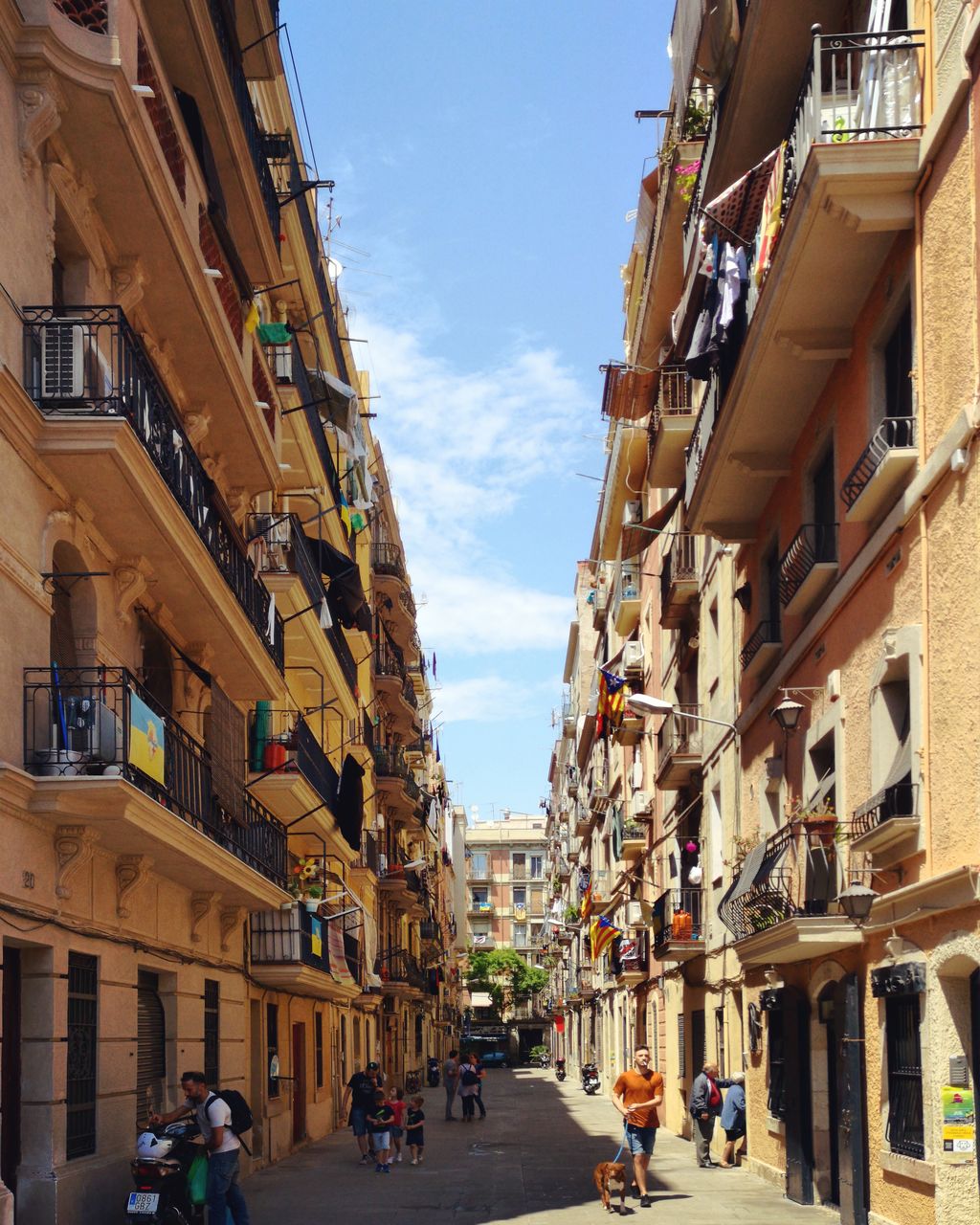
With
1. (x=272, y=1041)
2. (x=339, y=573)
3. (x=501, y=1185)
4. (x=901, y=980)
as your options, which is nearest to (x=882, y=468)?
(x=901, y=980)

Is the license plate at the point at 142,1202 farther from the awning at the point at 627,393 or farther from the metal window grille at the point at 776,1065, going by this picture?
the awning at the point at 627,393

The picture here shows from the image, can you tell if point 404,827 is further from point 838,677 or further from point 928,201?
point 928,201

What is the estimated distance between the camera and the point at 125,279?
587 inches

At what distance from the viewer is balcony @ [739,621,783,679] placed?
1905cm

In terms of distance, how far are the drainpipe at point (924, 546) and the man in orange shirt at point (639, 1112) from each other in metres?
6.55

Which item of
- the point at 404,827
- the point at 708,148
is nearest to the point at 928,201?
the point at 708,148

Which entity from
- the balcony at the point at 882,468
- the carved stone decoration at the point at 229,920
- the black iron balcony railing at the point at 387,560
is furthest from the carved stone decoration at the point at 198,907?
the black iron balcony railing at the point at 387,560

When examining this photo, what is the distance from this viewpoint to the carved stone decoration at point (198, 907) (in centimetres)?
1823

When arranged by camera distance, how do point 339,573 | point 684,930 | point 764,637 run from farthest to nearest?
point 339,573 → point 684,930 → point 764,637

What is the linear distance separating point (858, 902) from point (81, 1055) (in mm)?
6830

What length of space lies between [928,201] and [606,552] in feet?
93.7

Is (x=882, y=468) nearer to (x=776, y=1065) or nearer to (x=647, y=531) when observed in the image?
(x=776, y=1065)

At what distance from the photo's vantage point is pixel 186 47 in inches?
629

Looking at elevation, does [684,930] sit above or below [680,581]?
below
